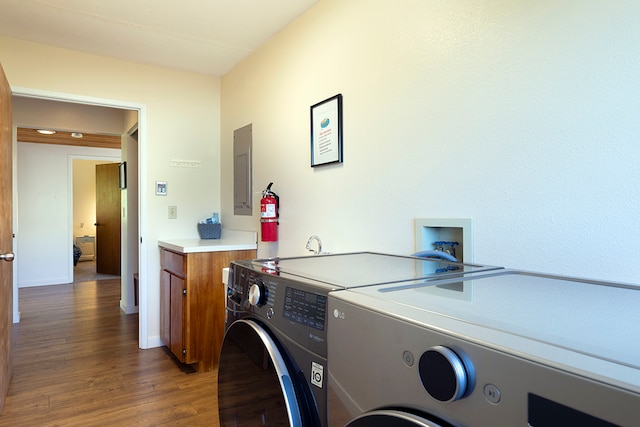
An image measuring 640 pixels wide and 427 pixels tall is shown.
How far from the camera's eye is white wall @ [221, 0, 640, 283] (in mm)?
1034

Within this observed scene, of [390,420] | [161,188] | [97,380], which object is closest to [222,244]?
[161,188]

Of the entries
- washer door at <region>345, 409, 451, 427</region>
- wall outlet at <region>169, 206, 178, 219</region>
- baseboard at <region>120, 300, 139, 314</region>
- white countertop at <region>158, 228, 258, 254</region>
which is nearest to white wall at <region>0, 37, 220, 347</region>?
wall outlet at <region>169, 206, 178, 219</region>

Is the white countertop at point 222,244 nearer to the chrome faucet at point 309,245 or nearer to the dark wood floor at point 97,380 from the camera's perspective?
the chrome faucet at point 309,245

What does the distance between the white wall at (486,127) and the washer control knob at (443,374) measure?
760 millimetres

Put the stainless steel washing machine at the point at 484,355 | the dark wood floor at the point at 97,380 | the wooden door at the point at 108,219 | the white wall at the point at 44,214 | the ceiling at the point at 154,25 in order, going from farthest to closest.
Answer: the wooden door at the point at 108,219
the white wall at the point at 44,214
the ceiling at the point at 154,25
the dark wood floor at the point at 97,380
the stainless steel washing machine at the point at 484,355

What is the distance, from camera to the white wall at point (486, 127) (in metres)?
1.03

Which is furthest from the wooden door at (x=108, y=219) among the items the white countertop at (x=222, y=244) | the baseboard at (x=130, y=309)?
the white countertop at (x=222, y=244)

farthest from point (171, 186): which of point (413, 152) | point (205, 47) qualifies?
point (413, 152)

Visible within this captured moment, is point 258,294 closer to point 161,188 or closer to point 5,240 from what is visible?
point 5,240

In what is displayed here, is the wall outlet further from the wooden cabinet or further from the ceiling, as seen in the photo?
the ceiling

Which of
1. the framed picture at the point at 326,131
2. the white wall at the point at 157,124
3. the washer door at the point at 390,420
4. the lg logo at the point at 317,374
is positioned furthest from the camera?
the white wall at the point at 157,124

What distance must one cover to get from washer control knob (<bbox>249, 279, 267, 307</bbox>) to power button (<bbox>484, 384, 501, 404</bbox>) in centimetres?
67

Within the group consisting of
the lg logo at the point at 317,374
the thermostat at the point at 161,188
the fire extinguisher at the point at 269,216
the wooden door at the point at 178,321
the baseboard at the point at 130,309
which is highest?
the thermostat at the point at 161,188

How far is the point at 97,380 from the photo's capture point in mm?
2570
